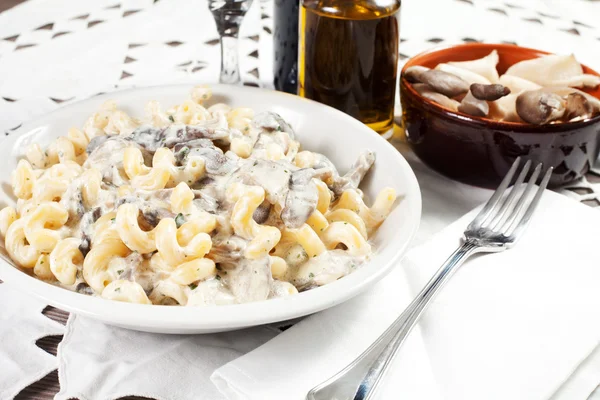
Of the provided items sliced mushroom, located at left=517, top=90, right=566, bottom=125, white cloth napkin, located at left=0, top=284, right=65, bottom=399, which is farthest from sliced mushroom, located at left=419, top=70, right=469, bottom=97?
→ white cloth napkin, located at left=0, top=284, right=65, bottom=399

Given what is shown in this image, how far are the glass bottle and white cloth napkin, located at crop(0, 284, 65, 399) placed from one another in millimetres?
908

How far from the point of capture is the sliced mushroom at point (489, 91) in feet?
4.40

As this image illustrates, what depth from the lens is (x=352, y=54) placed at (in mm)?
1524

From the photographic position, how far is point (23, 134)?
134 centimetres

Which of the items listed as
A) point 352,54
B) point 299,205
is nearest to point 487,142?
point 352,54

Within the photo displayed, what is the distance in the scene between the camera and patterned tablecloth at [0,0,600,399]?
1.84 metres

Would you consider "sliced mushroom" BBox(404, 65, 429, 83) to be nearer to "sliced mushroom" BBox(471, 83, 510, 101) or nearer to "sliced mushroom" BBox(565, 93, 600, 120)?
"sliced mushroom" BBox(471, 83, 510, 101)

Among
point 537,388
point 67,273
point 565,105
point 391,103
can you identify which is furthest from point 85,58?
point 537,388

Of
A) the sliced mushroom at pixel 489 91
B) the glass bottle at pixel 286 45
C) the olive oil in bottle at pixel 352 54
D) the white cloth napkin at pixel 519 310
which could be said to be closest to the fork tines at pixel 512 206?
the white cloth napkin at pixel 519 310

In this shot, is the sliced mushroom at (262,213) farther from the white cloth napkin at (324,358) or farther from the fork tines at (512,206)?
the fork tines at (512,206)

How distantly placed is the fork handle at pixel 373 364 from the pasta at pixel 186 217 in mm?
120

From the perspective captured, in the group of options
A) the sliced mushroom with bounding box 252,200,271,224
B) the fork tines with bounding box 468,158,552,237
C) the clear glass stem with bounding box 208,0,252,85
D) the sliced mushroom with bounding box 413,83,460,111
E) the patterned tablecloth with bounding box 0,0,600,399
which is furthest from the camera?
the patterned tablecloth with bounding box 0,0,600,399

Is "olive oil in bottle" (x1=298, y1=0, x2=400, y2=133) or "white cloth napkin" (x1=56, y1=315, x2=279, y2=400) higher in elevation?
"olive oil in bottle" (x1=298, y1=0, x2=400, y2=133)

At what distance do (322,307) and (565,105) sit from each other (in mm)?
724
